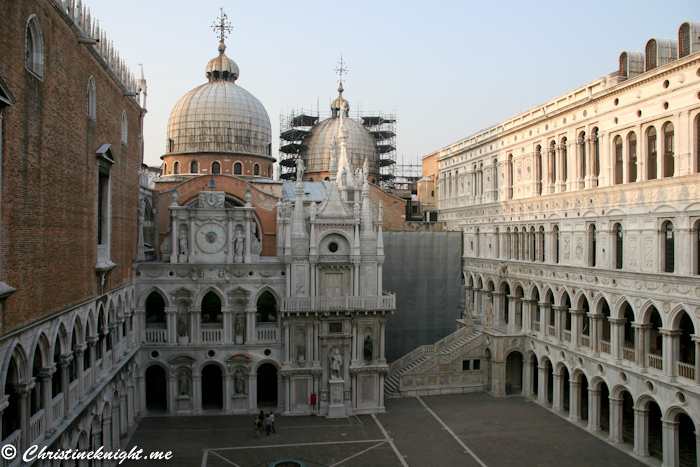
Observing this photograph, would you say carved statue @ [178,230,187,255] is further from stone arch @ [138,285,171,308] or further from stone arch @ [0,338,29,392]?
stone arch @ [0,338,29,392]

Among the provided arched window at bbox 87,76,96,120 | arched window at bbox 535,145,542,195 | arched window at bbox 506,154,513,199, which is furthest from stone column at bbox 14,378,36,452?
arched window at bbox 506,154,513,199

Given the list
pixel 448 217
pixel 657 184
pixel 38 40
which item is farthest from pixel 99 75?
pixel 448 217

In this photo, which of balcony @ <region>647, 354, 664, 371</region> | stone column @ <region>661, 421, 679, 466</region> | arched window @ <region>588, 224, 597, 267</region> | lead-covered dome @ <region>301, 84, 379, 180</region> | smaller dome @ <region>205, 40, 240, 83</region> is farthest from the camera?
lead-covered dome @ <region>301, 84, 379, 180</region>

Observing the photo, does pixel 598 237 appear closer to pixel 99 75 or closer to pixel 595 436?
pixel 595 436

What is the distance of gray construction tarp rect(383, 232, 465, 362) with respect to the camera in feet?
137

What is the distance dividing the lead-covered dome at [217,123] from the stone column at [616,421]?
30806 millimetres

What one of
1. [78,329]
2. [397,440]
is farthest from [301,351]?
[78,329]

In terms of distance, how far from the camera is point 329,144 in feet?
184

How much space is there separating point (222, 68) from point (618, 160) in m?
32.8

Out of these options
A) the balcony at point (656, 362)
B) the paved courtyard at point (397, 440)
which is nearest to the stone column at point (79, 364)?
the paved courtyard at point (397, 440)

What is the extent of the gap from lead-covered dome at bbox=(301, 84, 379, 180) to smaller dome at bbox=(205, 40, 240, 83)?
11.3 metres

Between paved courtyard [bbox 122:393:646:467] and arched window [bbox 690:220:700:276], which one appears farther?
paved courtyard [bbox 122:393:646:467]

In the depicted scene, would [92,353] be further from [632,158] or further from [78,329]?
[632,158]

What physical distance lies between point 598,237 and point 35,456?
24.6m
